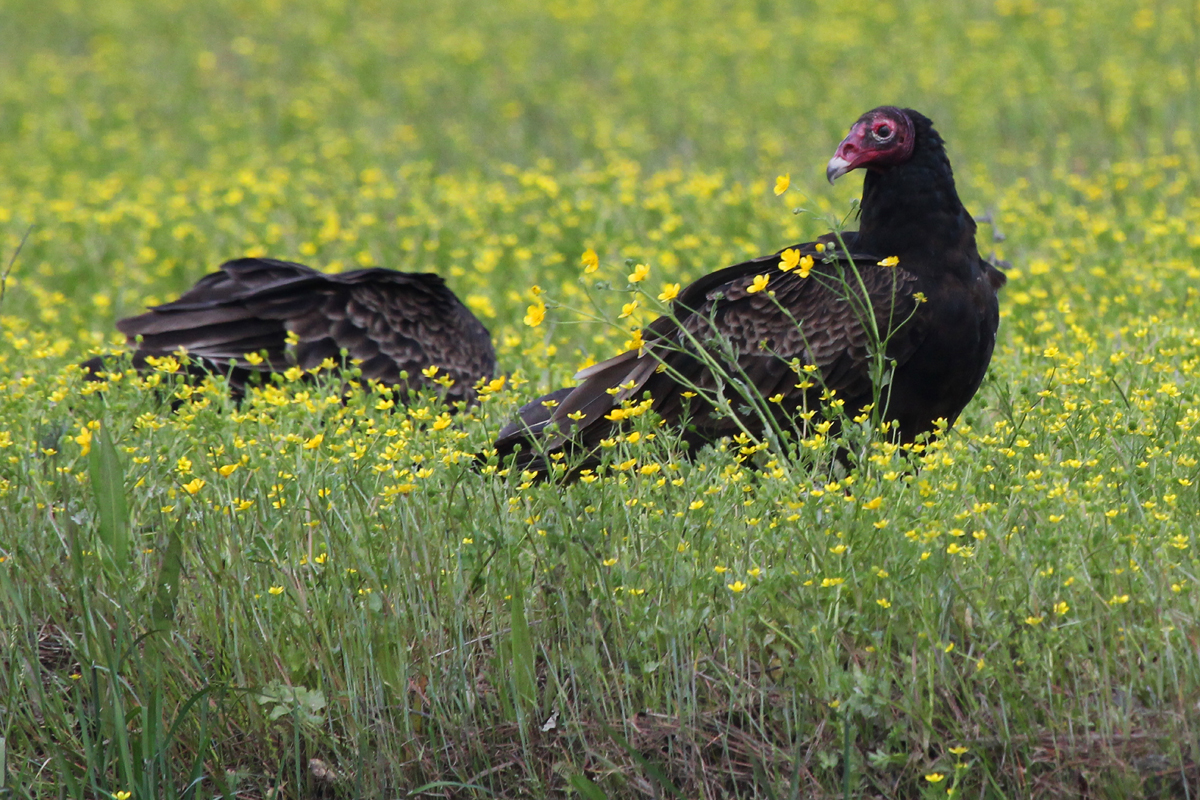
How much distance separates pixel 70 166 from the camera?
12.6 meters

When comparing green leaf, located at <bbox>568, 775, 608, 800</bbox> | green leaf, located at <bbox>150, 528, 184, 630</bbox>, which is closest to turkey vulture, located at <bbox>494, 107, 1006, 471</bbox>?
green leaf, located at <bbox>150, 528, 184, 630</bbox>

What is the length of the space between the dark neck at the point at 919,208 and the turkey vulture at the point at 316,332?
236cm

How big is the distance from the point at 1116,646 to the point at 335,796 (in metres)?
2.13

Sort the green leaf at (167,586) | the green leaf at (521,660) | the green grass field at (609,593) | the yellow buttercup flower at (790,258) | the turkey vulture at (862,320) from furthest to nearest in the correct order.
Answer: the turkey vulture at (862,320), the yellow buttercup flower at (790,258), the green leaf at (167,586), the green leaf at (521,660), the green grass field at (609,593)

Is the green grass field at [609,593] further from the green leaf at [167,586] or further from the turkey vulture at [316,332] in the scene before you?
the turkey vulture at [316,332]

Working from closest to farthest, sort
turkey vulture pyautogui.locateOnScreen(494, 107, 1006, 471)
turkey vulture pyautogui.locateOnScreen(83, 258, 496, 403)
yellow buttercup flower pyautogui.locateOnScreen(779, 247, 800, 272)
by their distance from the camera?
yellow buttercup flower pyautogui.locateOnScreen(779, 247, 800, 272) < turkey vulture pyautogui.locateOnScreen(494, 107, 1006, 471) < turkey vulture pyautogui.locateOnScreen(83, 258, 496, 403)

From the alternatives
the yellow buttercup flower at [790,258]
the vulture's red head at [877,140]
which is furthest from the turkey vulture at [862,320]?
the yellow buttercup flower at [790,258]

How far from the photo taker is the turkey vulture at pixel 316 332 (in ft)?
21.8

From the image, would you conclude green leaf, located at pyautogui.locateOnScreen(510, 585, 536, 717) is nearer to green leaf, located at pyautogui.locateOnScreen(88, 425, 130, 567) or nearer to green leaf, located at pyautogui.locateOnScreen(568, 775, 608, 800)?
green leaf, located at pyautogui.locateOnScreen(568, 775, 608, 800)

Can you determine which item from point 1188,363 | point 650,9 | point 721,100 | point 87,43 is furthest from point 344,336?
point 87,43

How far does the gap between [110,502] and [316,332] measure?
102 inches

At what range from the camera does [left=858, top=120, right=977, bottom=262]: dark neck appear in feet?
16.0

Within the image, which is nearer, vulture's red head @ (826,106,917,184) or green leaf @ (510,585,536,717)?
green leaf @ (510,585,536,717)

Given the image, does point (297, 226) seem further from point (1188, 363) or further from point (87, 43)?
point (87, 43)
